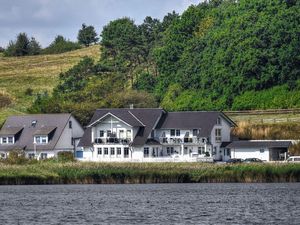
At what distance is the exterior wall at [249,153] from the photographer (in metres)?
118

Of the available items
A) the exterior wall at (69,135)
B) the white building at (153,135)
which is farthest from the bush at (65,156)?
the exterior wall at (69,135)

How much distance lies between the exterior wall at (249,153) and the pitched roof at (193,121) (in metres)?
3.78

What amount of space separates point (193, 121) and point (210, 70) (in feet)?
62.8

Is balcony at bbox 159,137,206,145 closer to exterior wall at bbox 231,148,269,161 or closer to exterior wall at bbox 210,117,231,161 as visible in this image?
exterior wall at bbox 210,117,231,161

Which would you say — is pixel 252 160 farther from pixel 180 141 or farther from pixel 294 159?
pixel 180 141

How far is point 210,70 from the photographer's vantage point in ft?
466

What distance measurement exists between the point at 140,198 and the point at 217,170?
15930mm

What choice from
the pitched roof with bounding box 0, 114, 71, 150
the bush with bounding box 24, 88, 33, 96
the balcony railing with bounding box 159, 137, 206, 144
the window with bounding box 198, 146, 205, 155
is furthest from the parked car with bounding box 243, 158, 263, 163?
the bush with bounding box 24, 88, 33, 96

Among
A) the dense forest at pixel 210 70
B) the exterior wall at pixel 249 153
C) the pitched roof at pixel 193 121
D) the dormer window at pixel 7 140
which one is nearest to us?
the exterior wall at pixel 249 153

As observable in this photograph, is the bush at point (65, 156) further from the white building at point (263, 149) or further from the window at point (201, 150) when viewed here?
the white building at point (263, 149)

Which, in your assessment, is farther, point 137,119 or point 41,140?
point 41,140

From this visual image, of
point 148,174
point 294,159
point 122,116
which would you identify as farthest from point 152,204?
point 122,116

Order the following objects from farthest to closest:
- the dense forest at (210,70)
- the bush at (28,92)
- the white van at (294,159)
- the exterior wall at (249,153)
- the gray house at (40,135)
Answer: the bush at (28,92) < the dense forest at (210,70) < the gray house at (40,135) < the exterior wall at (249,153) < the white van at (294,159)

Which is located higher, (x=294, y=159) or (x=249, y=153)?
(x=249, y=153)
